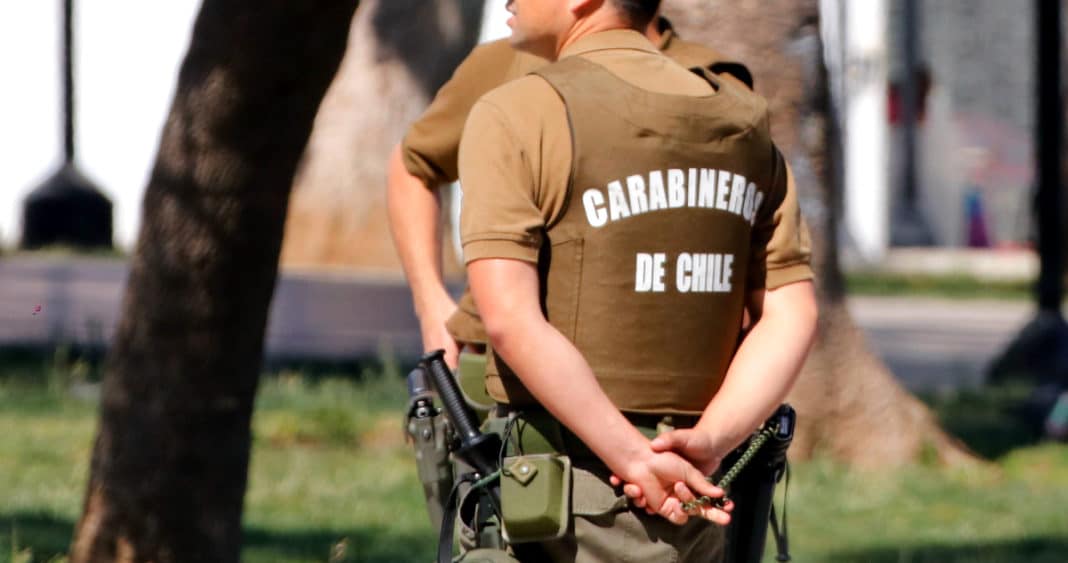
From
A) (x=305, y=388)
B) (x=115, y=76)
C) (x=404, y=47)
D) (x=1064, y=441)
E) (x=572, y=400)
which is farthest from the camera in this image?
(x=115, y=76)

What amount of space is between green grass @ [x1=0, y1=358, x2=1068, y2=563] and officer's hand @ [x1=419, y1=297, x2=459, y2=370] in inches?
71.8

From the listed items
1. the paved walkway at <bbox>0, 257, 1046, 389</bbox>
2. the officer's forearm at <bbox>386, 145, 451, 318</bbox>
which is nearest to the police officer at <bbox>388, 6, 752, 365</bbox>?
the officer's forearm at <bbox>386, 145, 451, 318</bbox>

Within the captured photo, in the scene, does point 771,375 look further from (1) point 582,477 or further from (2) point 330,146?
(2) point 330,146

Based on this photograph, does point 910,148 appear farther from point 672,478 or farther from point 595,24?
point 672,478

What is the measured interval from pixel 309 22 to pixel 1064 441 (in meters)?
5.38

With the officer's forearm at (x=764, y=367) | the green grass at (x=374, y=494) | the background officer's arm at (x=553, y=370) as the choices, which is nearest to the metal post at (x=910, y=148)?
the green grass at (x=374, y=494)

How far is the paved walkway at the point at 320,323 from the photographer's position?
1171 cm

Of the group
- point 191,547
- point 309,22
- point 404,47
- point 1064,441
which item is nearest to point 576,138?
point 309,22

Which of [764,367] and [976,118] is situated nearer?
[764,367]

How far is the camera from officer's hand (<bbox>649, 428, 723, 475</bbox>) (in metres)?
3.22

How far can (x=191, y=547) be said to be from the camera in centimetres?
487

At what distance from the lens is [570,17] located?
3375 mm

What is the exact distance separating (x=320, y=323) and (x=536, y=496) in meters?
9.18

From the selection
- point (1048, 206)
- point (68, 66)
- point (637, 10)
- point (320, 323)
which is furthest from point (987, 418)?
point (68, 66)
